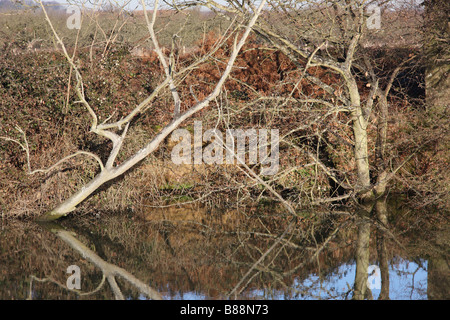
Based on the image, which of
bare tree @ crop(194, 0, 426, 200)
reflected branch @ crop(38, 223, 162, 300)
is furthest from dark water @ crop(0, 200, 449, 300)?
bare tree @ crop(194, 0, 426, 200)

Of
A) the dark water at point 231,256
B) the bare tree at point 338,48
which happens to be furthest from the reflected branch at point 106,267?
the bare tree at point 338,48

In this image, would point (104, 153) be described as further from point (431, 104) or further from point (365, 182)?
point (431, 104)

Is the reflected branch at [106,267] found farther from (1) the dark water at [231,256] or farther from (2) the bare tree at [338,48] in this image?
(2) the bare tree at [338,48]

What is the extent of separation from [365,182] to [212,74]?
5.06 meters

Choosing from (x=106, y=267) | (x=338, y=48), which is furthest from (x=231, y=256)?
(x=338, y=48)

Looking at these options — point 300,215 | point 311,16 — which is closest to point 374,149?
point 300,215

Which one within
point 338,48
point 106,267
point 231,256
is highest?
point 338,48

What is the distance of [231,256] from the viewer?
7.20 meters

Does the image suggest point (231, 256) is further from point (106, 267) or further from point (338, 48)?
point (338, 48)

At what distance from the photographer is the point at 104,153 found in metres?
10.2

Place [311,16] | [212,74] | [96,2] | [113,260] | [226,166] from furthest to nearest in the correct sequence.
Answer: [212,74], [226,166], [311,16], [96,2], [113,260]

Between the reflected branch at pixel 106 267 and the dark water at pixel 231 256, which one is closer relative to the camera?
the reflected branch at pixel 106 267

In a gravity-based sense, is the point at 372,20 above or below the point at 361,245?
above

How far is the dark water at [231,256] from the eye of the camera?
5.95 m
